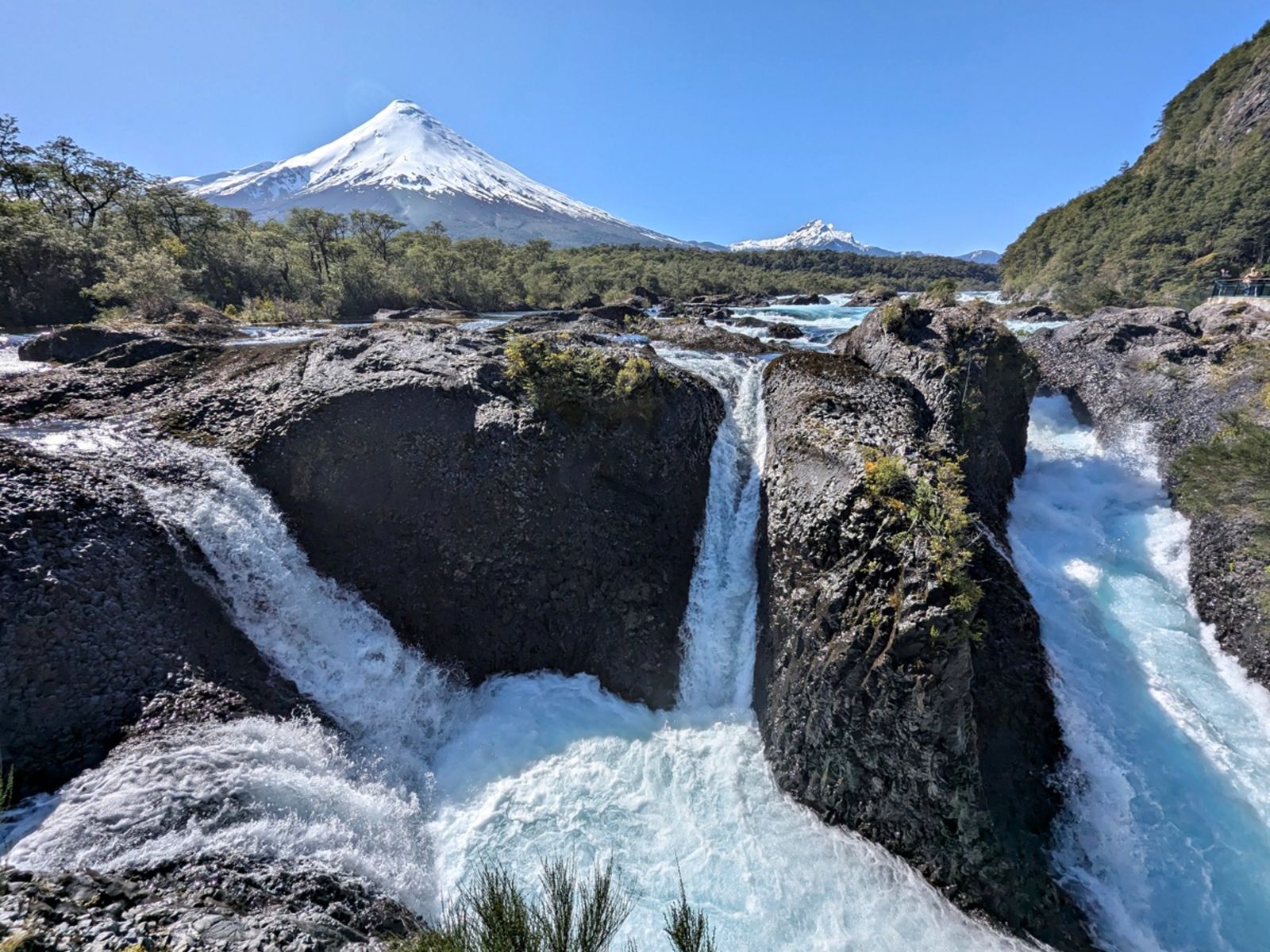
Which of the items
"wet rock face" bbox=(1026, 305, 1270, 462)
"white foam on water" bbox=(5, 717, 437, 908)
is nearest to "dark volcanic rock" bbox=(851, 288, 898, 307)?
"wet rock face" bbox=(1026, 305, 1270, 462)

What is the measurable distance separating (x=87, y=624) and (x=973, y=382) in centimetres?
1732

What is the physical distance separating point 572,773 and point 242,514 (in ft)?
22.9

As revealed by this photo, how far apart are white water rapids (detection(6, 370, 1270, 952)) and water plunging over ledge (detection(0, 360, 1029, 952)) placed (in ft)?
0.09

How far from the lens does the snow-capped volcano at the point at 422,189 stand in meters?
153

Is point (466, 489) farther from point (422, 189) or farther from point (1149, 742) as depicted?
point (422, 189)

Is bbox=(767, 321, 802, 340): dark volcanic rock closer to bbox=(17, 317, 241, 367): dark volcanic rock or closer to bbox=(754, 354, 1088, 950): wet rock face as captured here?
bbox=(754, 354, 1088, 950): wet rock face

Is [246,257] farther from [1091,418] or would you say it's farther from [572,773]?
[1091,418]

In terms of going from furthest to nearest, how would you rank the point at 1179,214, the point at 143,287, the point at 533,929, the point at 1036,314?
the point at 1179,214
the point at 1036,314
the point at 143,287
the point at 533,929

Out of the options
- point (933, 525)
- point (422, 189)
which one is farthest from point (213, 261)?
point (422, 189)

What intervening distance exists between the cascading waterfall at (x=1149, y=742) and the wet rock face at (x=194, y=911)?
846 centimetres

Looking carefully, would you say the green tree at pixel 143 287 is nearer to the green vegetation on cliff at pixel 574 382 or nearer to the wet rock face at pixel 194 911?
the green vegetation on cliff at pixel 574 382

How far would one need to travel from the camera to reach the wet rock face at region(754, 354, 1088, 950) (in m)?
6.12

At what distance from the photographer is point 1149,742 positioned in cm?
768

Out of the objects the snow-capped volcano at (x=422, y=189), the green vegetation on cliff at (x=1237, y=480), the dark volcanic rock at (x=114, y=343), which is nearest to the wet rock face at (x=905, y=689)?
the green vegetation on cliff at (x=1237, y=480)
